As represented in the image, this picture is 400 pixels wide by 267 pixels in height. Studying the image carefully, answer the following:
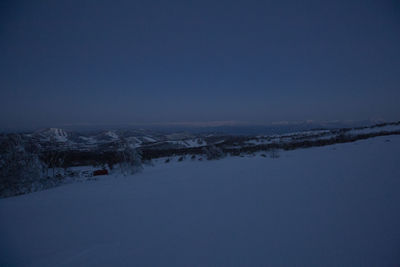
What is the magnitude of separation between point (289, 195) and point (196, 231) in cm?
247

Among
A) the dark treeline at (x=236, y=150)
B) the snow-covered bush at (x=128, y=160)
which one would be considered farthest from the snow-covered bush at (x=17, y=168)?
the snow-covered bush at (x=128, y=160)

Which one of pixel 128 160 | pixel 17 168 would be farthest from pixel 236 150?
pixel 17 168

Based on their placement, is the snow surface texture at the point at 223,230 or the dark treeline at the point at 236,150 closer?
the snow surface texture at the point at 223,230

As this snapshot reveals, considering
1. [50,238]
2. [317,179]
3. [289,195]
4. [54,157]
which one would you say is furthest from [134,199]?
[54,157]

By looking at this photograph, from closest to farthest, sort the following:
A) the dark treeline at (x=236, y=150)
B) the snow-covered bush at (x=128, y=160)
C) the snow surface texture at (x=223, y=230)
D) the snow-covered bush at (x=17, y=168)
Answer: the snow surface texture at (x=223, y=230)
the snow-covered bush at (x=17, y=168)
the snow-covered bush at (x=128, y=160)
the dark treeline at (x=236, y=150)

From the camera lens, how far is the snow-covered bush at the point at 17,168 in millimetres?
7961

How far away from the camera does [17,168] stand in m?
8.26

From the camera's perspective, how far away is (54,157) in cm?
1184

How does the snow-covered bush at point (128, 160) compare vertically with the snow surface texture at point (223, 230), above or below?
below

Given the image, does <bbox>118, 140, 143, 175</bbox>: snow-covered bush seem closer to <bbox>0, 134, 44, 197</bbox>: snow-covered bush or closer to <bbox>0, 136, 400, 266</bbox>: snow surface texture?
<bbox>0, 134, 44, 197</bbox>: snow-covered bush

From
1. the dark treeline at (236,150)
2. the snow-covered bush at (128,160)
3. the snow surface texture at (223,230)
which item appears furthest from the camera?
the dark treeline at (236,150)

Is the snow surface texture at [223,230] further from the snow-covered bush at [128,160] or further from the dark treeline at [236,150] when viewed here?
the dark treeline at [236,150]

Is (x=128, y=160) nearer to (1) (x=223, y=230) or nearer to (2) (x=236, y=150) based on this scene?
(1) (x=223, y=230)

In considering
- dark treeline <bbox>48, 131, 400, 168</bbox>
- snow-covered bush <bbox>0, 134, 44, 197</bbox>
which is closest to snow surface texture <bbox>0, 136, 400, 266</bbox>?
snow-covered bush <bbox>0, 134, 44, 197</bbox>
